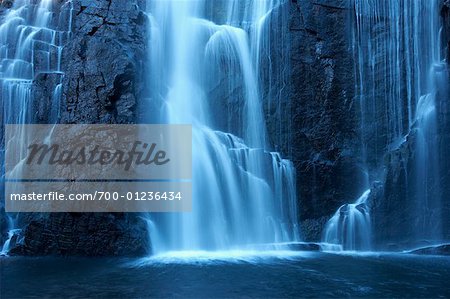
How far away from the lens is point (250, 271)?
41.2ft

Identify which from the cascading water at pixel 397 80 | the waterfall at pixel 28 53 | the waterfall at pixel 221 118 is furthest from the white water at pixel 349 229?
the waterfall at pixel 28 53

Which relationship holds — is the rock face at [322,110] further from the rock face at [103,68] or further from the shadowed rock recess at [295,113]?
the rock face at [103,68]

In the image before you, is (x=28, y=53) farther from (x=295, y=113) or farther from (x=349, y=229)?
(x=349, y=229)

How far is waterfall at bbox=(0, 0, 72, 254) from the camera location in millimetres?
18984

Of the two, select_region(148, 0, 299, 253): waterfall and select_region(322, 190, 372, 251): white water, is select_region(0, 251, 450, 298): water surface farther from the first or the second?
select_region(148, 0, 299, 253): waterfall

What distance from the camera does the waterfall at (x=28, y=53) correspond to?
18984mm

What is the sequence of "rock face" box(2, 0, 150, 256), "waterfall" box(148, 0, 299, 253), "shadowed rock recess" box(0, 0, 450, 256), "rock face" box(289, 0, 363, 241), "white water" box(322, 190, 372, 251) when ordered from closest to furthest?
"rock face" box(2, 0, 150, 256) < "shadowed rock recess" box(0, 0, 450, 256) < "waterfall" box(148, 0, 299, 253) < "white water" box(322, 190, 372, 251) < "rock face" box(289, 0, 363, 241)

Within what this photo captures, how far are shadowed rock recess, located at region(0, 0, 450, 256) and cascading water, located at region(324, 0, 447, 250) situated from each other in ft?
0.77

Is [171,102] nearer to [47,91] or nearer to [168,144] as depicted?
[168,144]

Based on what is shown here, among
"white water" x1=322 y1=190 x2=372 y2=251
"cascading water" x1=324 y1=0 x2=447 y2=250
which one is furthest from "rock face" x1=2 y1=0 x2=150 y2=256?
"cascading water" x1=324 y1=0 x2=447 y2=250

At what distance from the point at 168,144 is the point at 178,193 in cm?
193

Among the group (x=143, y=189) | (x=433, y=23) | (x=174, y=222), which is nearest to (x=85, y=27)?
(x=143, y=189)

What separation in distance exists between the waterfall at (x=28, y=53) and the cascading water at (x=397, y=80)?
506 inches

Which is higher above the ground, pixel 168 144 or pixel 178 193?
pixel 168 144
